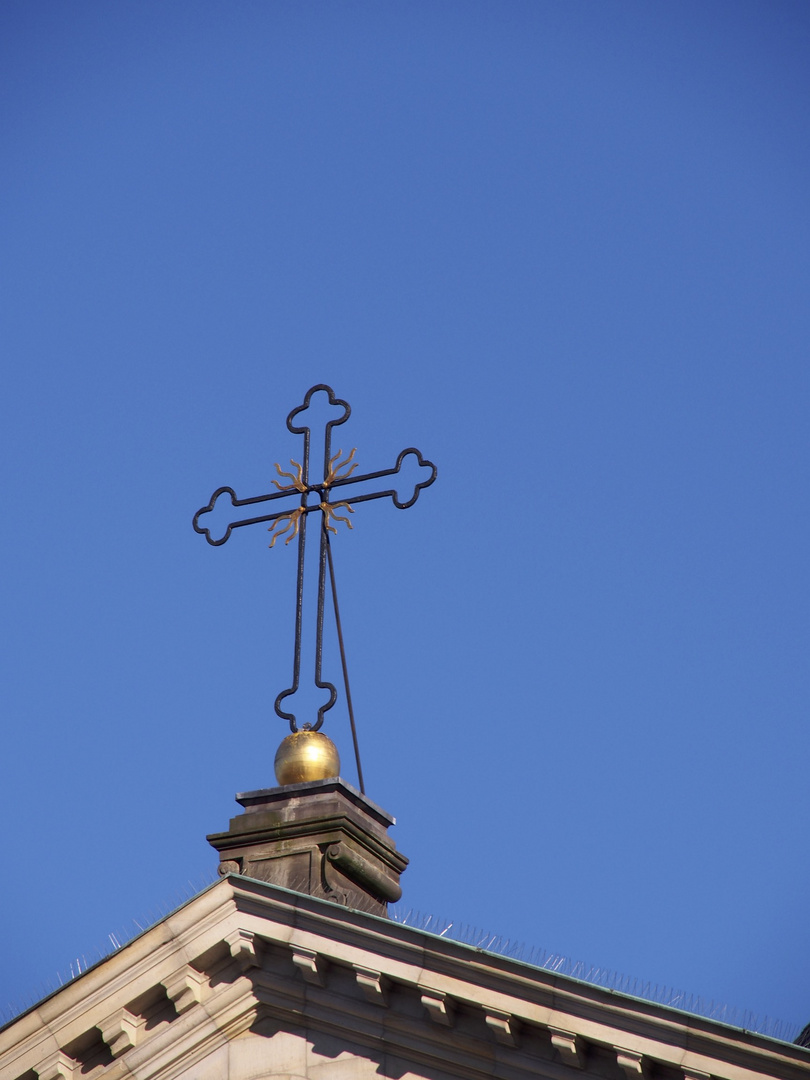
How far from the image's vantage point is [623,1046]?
1341cm

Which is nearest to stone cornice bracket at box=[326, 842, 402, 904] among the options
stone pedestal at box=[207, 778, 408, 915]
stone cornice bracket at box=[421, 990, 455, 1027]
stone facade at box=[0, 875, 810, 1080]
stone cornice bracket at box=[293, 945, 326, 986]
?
stone pedestal at box=[207, 778, 408, 915]

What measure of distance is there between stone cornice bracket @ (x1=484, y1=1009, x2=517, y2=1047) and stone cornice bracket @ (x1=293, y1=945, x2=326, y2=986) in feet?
5.19

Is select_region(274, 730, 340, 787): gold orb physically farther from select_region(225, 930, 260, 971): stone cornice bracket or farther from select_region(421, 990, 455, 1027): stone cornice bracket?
select_region(421, 990, 455, 1027): stone cornice bracket

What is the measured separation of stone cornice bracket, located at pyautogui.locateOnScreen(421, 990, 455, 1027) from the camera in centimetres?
1424

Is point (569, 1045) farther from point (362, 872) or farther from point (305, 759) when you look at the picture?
point (305, 759)

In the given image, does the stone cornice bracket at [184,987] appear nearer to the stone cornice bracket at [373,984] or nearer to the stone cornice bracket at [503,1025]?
the stone cornice bracket at [373,984]

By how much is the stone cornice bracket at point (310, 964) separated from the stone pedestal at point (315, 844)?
157cm

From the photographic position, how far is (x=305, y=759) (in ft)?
58.2

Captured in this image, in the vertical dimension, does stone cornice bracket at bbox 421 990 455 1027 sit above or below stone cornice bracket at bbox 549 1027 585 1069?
below

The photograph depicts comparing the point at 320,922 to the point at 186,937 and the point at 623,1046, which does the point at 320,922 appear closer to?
the point at 186,937

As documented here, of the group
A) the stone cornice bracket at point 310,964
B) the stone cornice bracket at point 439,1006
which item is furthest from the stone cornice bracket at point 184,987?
the stone cornice bracket at point 439,1006

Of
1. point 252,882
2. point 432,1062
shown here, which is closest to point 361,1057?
point 432,1062

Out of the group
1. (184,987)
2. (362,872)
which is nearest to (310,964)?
(184,987)

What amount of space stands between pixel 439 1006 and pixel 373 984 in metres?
0.60
